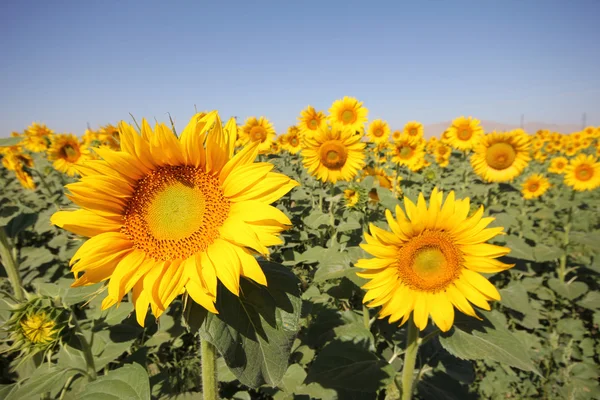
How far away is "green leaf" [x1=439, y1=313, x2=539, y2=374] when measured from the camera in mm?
1643

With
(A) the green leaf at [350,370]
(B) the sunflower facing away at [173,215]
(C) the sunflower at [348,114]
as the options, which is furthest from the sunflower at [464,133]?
(B) the sunflower facing away at [173,215]

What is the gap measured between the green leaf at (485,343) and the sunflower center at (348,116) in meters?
4.81

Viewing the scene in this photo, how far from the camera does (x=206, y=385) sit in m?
1.24

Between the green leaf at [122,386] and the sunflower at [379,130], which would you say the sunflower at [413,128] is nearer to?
the sunflower at [379,130]

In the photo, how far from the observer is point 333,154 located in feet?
15.3

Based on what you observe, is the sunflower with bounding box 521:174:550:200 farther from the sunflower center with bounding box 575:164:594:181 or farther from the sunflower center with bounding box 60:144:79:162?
the sunflower center with bounding box 60:144:79:162

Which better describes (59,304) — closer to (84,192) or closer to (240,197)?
(84,192)

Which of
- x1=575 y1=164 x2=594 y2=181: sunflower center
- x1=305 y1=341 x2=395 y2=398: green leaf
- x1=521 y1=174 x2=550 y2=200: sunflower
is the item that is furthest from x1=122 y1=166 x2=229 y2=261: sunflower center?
x1=575 y1=164 x2=594 y2=181: sunflower center

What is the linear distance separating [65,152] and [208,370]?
6.62 metres

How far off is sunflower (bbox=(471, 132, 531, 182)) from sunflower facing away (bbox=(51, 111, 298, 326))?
4955 millimetres

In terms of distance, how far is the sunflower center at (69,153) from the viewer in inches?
239

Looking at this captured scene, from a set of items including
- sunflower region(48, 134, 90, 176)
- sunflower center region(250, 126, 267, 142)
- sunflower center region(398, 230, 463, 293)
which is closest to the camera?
sunflower center region(398, 230, 463, 293)

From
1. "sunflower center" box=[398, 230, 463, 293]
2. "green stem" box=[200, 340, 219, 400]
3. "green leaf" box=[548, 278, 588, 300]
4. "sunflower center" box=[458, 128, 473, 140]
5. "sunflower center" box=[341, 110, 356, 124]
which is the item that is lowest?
"green leaf" box=[548, 278, 588, 300]

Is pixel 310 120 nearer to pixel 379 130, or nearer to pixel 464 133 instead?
pixel 379 130
